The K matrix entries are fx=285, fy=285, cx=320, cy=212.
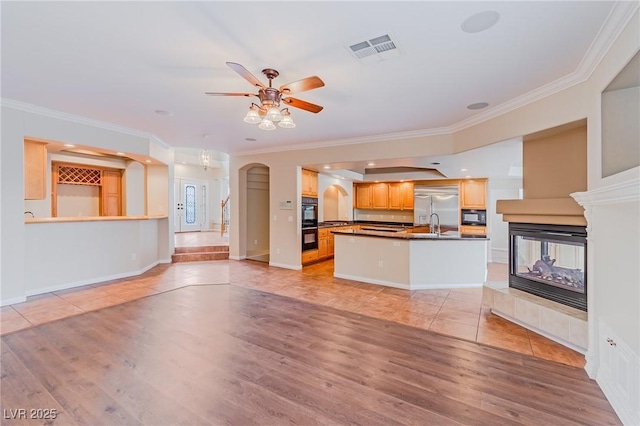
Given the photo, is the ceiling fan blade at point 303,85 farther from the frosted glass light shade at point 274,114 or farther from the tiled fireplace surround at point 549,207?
the tiled fireplace surround at point 549,207

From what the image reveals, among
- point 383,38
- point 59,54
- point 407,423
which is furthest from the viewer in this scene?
point 59,54

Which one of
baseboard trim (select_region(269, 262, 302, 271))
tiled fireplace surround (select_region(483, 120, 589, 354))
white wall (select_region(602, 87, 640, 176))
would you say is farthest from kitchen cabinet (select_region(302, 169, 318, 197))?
white wall (select_region(602, 87, 640, 176))

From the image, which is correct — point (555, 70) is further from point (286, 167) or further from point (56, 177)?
point (56, 177)

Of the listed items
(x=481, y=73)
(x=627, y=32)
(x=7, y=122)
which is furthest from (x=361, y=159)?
(x=7, y=122)

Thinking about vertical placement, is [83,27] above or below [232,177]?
above

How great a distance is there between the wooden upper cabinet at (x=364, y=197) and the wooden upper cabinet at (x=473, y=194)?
2.69m

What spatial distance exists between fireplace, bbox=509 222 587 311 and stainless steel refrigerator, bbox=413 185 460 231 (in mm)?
4269

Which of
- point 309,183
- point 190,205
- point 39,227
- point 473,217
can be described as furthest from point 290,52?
point 190,205

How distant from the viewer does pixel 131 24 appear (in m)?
2.18

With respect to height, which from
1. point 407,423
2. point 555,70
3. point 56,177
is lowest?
point 407,423

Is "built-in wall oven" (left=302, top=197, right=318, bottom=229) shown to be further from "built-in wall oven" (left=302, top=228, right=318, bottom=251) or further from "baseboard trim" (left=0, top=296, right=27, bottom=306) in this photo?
"baseboard trim" (left=0, top=296, right=27, bottom=306)

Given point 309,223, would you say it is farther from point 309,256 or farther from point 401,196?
point 401,196

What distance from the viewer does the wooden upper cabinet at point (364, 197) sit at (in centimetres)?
931

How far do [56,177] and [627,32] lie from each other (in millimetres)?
10180
